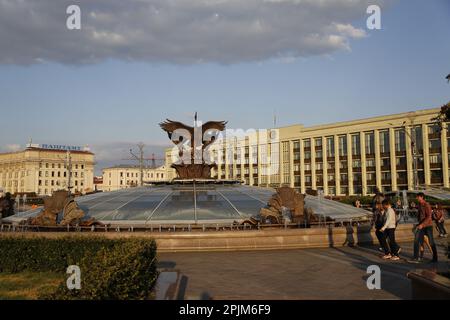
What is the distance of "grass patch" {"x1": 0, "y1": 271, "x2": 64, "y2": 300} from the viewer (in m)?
6.63

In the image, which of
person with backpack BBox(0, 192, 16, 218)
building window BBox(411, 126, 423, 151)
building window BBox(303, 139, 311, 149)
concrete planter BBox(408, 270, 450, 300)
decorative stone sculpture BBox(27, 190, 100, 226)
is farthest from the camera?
building window BBox(303, 139, 311, 149)

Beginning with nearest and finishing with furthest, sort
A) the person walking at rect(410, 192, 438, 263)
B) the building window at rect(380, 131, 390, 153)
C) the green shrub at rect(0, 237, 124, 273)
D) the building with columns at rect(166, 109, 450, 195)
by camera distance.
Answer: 1. the green shrub at rect(0, 237, 124, 273)
2. the person walking at rect(410, 192, 438, 263)
3. the building with columns at rect(166, 109, 450, 195)
4. the building window at rect(380, 131, 390, 153)

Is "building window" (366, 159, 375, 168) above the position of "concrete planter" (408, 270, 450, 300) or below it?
above

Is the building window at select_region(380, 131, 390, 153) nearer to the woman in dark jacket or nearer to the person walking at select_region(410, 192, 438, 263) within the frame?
the woman in dark jacket

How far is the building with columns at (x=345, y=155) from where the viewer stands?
171 ft

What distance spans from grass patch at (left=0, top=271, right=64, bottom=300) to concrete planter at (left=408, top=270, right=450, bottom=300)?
5350 millimetres

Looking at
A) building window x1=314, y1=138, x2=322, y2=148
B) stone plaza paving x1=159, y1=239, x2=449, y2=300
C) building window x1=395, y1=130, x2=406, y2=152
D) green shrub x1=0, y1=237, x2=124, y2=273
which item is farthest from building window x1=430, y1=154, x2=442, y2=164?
green shrub x1=0, y1=237, x2=124, y2=273

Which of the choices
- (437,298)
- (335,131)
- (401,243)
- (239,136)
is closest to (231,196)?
(401,243)

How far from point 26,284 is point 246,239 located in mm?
5867

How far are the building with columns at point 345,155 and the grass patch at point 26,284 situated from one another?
4063cm

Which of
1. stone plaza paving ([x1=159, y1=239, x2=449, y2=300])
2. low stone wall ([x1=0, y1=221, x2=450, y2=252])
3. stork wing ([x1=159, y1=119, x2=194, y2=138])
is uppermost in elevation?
stork wing ([x1=159, y1=119, x2=194, y2=138])

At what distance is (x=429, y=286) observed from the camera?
18.3 ft

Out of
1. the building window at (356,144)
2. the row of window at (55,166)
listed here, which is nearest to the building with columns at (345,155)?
the building window at (356,144)

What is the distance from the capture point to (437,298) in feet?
17.7
